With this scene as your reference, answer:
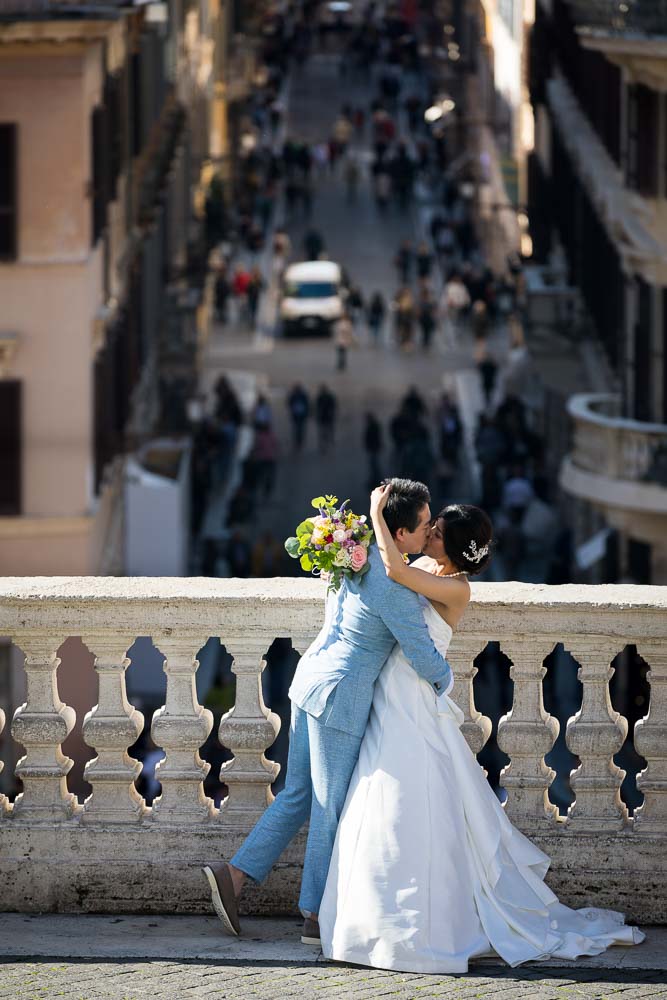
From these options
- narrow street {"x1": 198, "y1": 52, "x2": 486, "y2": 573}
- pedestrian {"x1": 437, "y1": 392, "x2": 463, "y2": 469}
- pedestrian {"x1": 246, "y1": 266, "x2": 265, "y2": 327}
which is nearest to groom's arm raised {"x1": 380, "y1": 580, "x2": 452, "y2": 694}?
narrow street {"x1": 198, "y1": 52, "x2": 486, "y2": 573}

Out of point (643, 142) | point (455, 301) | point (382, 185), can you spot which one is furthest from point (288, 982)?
point (382, 185)

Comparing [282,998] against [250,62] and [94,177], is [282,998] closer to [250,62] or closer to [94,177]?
[94,177]

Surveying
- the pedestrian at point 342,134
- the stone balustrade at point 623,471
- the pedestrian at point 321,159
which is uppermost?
the pedestrian at point 342,134

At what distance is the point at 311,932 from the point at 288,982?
499 mm

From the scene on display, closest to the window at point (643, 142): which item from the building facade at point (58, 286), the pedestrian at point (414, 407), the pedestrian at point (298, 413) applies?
A: the building facade at point (58, 286)

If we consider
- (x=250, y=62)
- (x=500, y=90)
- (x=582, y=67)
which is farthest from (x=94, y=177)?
A: (x=250, y=62)

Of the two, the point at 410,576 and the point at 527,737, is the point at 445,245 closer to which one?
the point at 527,737

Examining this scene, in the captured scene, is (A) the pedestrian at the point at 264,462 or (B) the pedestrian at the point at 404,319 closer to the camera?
(A) the pedestrian at the point at 264,462

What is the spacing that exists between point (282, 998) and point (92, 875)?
1268 mm

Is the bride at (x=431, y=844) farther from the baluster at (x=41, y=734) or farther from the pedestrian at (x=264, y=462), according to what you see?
the pedestrian at (x=264, y=462)

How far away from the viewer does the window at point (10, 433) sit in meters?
28.6

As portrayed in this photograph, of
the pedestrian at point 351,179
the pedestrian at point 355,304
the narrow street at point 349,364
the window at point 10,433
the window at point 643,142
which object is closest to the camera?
the window at point 10,433

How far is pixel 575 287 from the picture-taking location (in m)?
44.6

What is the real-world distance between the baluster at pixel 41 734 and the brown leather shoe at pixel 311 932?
100 cm
